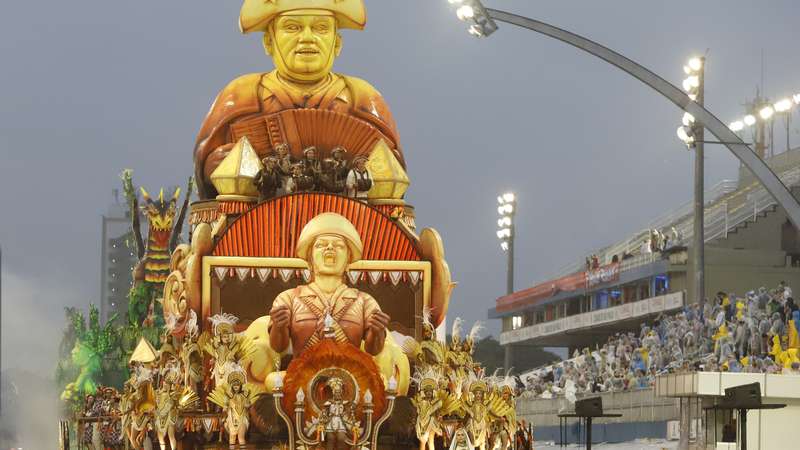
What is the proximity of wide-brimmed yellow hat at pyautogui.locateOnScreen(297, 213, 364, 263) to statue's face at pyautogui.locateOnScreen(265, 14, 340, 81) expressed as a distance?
11.8 feet

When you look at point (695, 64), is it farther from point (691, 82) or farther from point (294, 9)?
point (294, 9)

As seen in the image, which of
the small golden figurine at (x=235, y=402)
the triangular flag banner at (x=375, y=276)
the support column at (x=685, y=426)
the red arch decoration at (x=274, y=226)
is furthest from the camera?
the support column at (x=685, y=426)

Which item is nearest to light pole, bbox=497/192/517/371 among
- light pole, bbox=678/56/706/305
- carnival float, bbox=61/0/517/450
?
light pole, bbox=678/56/706/305

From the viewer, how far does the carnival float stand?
2209 cm

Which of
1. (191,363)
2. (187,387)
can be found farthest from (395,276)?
(187,387)

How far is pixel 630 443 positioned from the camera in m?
35.5

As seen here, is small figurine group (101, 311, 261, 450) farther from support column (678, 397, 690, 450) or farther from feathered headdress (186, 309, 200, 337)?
support column (678, 397, 690, 450)

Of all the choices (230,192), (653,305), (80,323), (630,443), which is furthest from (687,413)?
(653,305)

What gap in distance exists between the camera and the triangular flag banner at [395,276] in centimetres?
2430

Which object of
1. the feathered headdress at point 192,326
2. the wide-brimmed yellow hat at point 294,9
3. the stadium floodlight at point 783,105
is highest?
the stadium floodlight at point 783,105

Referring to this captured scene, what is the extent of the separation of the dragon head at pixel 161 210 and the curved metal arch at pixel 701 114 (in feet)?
53.3

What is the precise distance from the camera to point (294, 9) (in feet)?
Answer: 83.7

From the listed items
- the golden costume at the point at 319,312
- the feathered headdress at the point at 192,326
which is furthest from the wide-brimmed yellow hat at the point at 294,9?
the feathered headdress at the point at 192,326

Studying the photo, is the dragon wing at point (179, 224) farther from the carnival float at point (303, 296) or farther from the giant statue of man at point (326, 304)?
the giant statue of man at point (326, 304)
